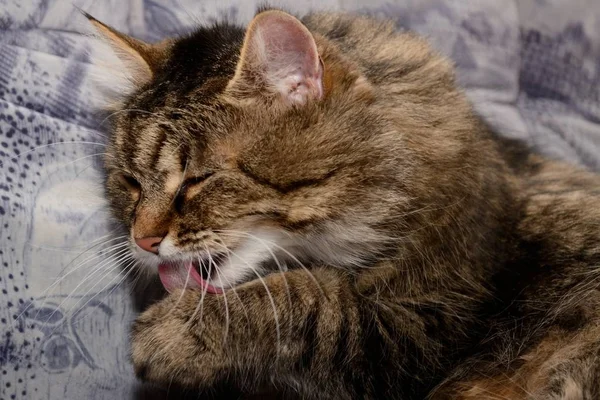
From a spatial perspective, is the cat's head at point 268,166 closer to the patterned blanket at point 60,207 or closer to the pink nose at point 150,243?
the pink nose at point 150,243

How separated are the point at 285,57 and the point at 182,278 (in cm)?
46

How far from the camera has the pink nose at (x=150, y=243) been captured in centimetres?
116

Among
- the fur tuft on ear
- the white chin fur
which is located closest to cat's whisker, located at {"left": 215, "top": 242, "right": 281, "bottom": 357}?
the white chin fur

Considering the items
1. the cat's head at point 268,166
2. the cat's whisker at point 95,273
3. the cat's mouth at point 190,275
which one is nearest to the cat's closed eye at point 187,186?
the cat's head at point 268,166

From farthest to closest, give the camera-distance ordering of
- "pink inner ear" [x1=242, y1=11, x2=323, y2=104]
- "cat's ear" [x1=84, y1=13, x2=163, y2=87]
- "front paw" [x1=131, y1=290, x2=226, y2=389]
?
"cat's ear" [x1=84, y1=13, x2=163, y2=87]
"front paw" [x1=131, y1=290, x2=226, y2=389]
"pink inner ear" [x1=242, y1=11, x2=323, y2=104]

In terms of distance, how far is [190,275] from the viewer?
1.23 metres

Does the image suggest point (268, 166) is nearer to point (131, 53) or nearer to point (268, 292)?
point (268, 292)

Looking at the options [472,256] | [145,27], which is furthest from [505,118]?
[145,27]

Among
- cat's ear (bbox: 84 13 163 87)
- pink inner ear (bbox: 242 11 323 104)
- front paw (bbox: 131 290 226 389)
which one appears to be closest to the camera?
pink inner ear (bbox: 242 11 323 104)

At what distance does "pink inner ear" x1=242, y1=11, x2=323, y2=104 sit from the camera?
3.49ft

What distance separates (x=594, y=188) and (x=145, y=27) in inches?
45.2

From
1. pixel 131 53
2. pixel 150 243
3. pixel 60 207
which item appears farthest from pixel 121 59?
pixel 150 243

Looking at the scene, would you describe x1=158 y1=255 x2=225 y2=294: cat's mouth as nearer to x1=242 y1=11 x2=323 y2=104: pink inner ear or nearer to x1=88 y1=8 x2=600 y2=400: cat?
x1=88 y1=8 x2=600 y2=400: cat

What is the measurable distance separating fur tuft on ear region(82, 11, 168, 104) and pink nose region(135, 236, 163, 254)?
35 centimetres
